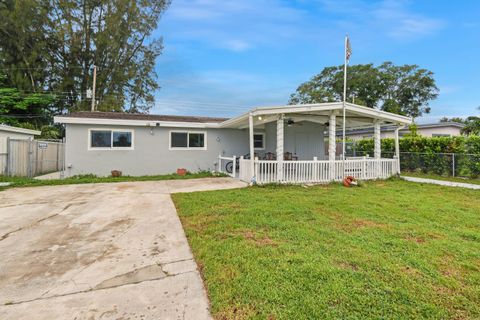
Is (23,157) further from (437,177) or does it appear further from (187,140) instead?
(437,177)

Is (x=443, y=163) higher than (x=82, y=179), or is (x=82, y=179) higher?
(x=443, y=163)

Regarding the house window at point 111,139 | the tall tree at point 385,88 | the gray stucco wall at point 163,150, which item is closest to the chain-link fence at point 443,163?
the gray stucco wall at point 163,150

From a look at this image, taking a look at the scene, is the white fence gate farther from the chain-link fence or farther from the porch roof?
the chain-link fence

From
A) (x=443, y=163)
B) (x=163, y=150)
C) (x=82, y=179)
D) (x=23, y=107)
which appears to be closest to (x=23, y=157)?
→ (x=82, y=179)

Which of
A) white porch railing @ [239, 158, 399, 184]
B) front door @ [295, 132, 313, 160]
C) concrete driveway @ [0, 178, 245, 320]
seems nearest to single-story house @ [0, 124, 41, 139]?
concrete driveway @ [0, 178, 245, 320]

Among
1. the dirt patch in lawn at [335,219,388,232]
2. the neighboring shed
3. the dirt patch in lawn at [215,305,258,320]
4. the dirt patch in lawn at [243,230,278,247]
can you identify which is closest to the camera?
the dirt patch in lawn at [215,305,258,320]

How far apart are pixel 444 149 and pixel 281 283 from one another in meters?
12.9

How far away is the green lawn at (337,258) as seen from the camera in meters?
2.19

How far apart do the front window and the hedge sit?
1050 cm

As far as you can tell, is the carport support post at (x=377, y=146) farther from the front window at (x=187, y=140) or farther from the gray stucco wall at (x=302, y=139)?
the front window at (x=187, y=140)

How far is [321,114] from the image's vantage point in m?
9.85

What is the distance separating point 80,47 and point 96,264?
2638 cm

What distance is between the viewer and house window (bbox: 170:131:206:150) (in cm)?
1170

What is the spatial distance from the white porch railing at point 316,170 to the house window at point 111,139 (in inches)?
205
